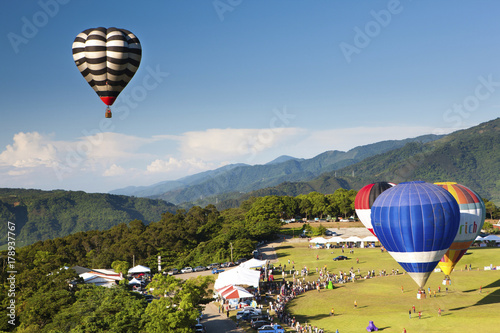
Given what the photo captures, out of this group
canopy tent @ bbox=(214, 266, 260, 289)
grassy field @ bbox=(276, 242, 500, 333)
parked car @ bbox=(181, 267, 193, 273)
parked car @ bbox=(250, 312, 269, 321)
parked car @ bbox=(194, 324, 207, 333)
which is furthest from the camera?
parked car @ bbox=(181, 267, 193, 273)

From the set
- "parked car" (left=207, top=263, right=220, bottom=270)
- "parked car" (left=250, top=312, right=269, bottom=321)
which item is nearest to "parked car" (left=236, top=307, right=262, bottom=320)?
"parked car" (left=250, top=312, right=269, bottom=321)

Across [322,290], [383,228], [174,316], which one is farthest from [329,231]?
[174,316]

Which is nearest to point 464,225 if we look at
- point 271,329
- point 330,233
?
point 271,329

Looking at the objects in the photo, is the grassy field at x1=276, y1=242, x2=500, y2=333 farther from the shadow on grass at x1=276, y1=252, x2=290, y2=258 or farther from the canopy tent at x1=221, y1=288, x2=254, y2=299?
the shadow on grass at x1=276, y1=252, x2=290, y2=258

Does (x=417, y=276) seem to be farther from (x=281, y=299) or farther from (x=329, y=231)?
(x=329, y=231)

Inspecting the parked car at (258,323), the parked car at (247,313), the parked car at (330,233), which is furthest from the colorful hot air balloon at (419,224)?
the parked car at (330,233)

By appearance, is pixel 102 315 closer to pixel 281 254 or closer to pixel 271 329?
pixel 271 329
